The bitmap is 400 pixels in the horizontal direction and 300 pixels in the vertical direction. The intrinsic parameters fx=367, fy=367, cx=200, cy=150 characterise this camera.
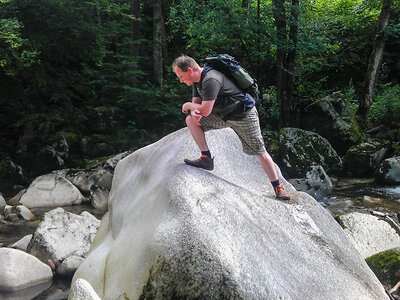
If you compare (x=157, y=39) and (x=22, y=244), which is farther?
(x=157, y=39)

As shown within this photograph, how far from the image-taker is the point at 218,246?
8.80 feet

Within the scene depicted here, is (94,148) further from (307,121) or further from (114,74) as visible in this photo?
(307,121)

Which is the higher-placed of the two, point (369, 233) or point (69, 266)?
point (369, 233)

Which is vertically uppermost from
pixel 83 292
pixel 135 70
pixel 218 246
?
pixel 218 246

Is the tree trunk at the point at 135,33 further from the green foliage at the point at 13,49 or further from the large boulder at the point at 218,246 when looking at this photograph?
the large boulder at the point at 218,246

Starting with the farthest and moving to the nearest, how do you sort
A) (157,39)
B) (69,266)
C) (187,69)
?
(157,39), (69,266), (187,69)

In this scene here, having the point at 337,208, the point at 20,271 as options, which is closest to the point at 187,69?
the point at 20,271

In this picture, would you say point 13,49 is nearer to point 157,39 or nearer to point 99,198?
point 99,198

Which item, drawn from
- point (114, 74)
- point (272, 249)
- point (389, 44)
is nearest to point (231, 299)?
point (272, 249)

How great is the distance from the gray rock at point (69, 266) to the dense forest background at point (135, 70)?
5998 mm

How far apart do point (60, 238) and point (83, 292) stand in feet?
8.51

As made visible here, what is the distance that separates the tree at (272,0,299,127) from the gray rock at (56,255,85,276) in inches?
359

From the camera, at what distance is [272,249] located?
115 inches

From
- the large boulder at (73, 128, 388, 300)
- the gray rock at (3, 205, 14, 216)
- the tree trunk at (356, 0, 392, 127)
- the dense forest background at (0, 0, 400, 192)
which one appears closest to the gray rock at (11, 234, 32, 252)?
the gray rock at (3, 205, 14, 216)
